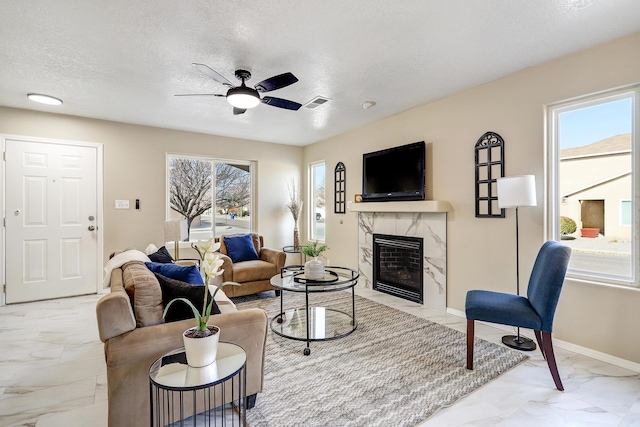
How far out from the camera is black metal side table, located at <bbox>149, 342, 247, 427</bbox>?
136 cm

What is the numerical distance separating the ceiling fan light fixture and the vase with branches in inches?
133

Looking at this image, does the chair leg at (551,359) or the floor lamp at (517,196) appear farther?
the floor lamp at (517,196)

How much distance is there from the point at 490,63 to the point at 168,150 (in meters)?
4.51

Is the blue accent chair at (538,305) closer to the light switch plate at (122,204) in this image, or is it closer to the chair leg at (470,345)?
the chair leg at (470,345)

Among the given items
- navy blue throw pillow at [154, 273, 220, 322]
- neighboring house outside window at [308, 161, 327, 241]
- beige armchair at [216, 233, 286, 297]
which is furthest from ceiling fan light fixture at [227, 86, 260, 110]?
neighboring house outside window at [308, 161, 327, 241]

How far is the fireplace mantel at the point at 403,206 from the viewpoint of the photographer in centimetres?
354

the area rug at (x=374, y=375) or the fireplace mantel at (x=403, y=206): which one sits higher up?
the fireplace mantel at (x=403, y=206)

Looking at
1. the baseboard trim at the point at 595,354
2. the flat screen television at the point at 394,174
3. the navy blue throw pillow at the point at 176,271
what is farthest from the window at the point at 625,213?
the navy blue throw pillow at the point at 176,271

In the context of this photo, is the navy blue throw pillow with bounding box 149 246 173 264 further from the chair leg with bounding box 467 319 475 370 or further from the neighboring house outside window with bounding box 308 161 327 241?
the neighboring house outside window with bounding box 308 161 327 241

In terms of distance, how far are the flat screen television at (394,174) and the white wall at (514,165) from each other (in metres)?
0.13

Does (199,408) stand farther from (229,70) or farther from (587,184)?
(587,184)

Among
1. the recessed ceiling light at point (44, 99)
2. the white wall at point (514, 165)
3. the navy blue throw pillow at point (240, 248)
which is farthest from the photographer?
the navy blue throw pillow at point (240, 248)

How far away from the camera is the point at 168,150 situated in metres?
4.92

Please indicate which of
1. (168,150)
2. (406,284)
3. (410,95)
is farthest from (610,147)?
(168,150)
